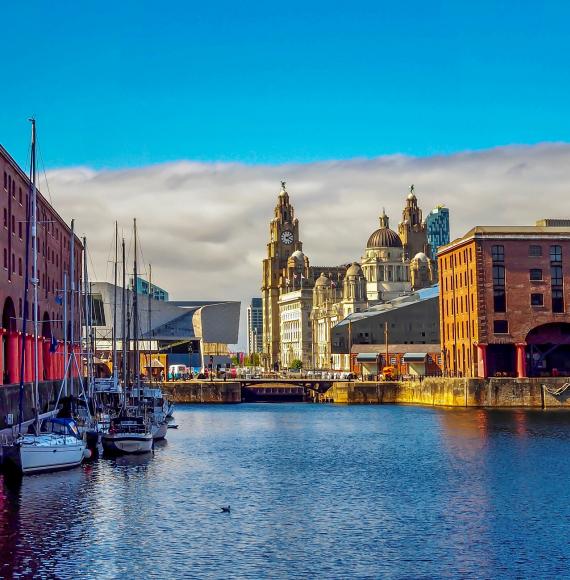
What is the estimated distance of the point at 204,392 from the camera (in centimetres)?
18288

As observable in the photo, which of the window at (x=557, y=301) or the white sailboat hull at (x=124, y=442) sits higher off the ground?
the window at (x=557, y=301)

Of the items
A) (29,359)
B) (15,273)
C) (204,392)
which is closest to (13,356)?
(15,273)

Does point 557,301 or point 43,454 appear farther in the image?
point 557,301

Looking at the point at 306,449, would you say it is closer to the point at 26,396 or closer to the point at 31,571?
the point at 26,396

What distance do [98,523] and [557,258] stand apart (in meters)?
95.2

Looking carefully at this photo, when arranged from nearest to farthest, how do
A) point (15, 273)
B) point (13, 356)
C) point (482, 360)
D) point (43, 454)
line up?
point (43, 454)
point (13, 356)
point (15, 273)
point (482, 360)

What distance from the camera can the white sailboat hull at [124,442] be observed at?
7788 centimetres

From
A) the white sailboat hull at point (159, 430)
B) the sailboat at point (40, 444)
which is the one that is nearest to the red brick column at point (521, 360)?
the white sailboat hull at point (159, 430)

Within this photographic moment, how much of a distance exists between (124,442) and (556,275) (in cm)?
7358

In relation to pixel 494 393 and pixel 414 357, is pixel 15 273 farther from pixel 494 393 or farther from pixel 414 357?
pixel 414 357

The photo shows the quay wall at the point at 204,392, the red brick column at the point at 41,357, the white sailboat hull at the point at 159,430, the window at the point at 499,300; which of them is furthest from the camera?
the quay wall at the point at 204,392

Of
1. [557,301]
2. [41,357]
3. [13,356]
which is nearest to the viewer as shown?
[13,356]

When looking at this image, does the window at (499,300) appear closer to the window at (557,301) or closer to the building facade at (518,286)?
the building facade at (518,286)

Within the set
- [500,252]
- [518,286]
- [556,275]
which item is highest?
[500,252]
